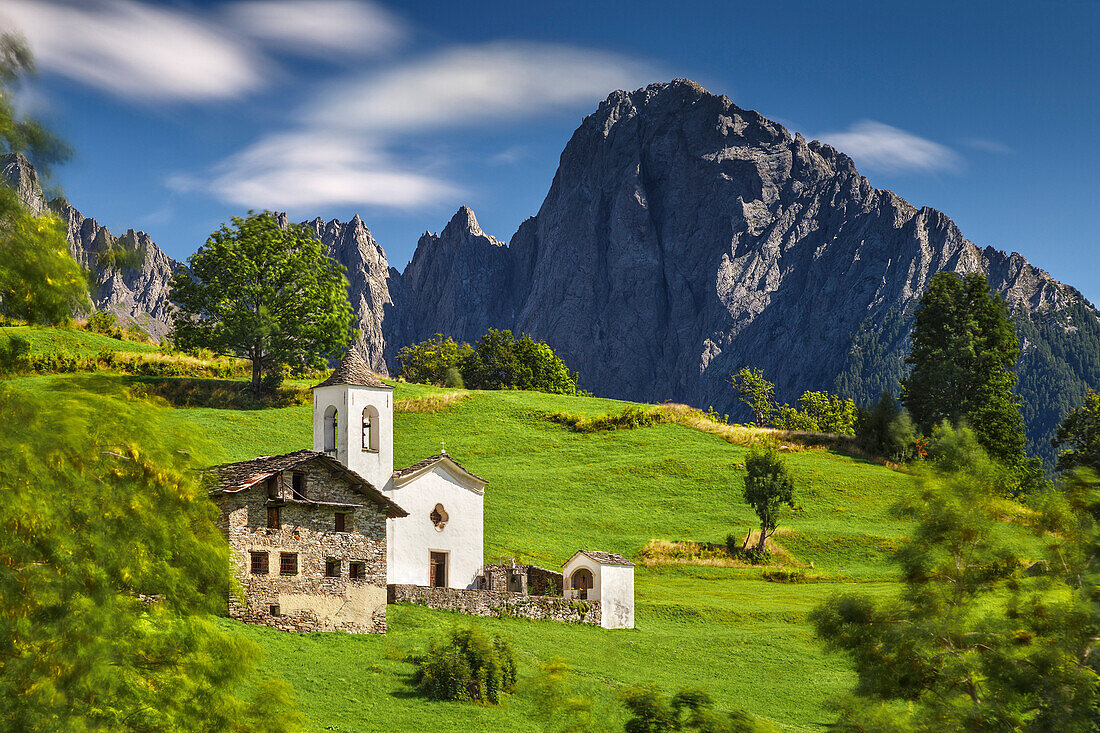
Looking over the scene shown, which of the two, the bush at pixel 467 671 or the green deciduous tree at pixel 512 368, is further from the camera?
the green deciduous tree at pixel 512 368

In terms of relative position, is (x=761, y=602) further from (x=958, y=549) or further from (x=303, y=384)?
(x=303, y=384)

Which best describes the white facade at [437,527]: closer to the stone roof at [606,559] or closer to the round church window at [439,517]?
the round church window at [439,517]

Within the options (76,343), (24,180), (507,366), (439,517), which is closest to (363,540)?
(439,517)

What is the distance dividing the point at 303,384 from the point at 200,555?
71382 mm

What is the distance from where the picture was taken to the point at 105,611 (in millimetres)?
12242

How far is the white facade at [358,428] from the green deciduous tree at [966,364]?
54617 mm

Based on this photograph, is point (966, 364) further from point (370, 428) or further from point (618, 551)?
point (370, 428)

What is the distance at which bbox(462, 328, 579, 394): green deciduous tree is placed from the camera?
135500 millimetres

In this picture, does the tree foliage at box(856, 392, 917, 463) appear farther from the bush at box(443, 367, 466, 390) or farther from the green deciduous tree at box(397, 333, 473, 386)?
the green deciduous tree at box(397, 333, 473, 386)

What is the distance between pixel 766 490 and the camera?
2280 inches

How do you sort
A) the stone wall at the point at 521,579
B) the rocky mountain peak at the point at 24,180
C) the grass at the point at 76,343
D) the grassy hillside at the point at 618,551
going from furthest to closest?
the grass at the point at 76,343
the stone wall at the point at 521,579
the grassy hillside at the point at 618,551
the rocky mountain peak at the point at 24,180

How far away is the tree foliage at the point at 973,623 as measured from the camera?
1298 cm

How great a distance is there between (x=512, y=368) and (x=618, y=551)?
265ft

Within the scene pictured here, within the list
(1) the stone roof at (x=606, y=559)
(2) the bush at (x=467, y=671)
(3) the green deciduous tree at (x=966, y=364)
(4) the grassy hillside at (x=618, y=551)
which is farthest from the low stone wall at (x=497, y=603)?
(3) the green deciduous tree at (x=966, y=364)
